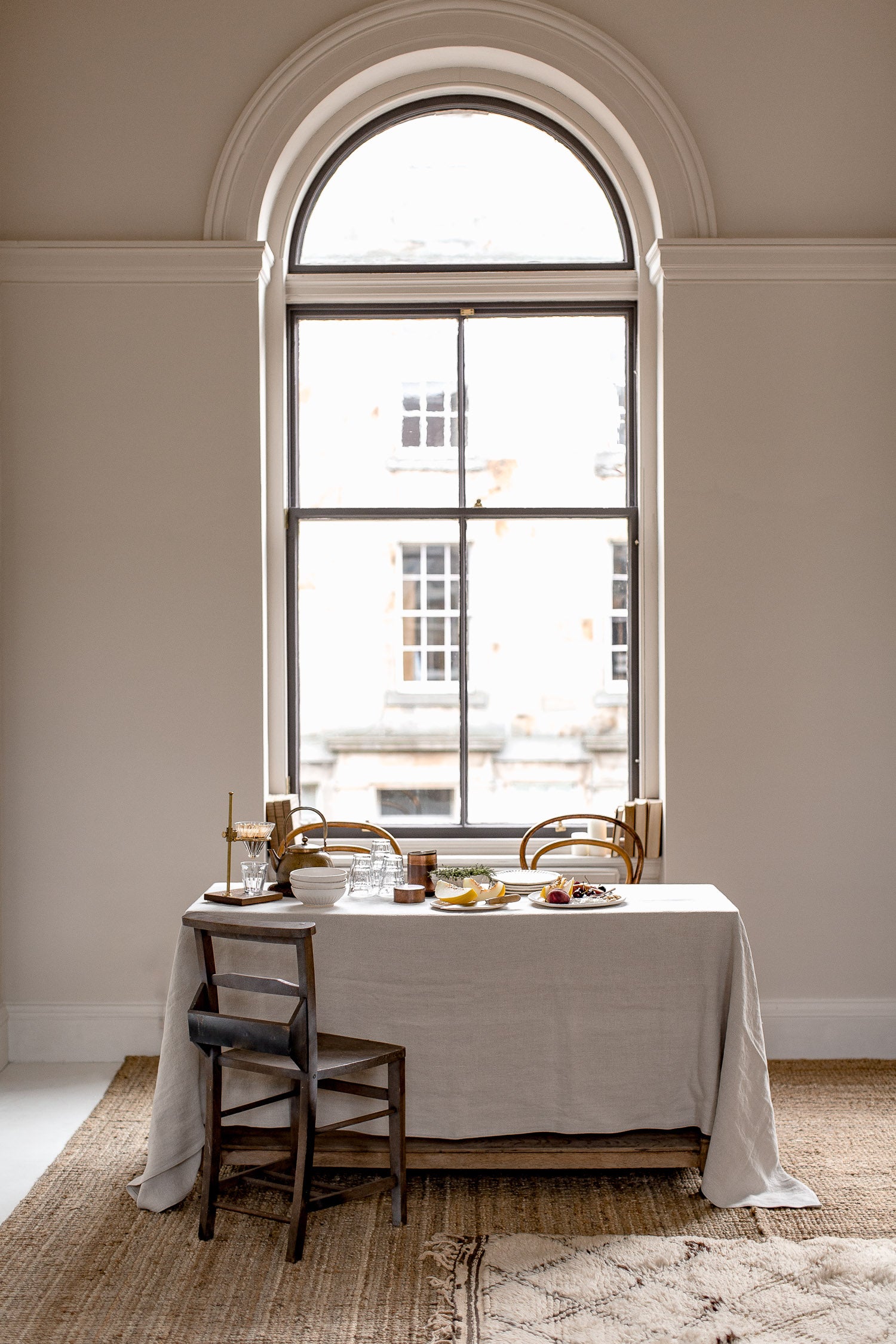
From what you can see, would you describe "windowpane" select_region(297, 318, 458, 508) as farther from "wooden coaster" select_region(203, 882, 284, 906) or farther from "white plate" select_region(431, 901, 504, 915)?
"white plate" select_region(431, 901, 504, 915)

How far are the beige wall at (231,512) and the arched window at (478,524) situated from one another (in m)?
0.41

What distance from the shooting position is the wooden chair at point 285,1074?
2805 millimetres

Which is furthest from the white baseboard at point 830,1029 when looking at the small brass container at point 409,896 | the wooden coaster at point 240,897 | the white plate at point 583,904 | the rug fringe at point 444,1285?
the wooden coaster at point 240,897

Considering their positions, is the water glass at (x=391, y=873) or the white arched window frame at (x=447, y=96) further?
the white arched window frame at (x=447, y=96)

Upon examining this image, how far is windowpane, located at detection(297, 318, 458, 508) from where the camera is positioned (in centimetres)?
489

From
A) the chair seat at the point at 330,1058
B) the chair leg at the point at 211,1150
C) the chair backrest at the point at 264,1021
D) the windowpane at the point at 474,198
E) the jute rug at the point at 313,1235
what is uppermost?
the windowpane at the point at 474,198

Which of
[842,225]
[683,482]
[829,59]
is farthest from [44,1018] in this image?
[829,59]

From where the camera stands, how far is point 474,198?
192 inches

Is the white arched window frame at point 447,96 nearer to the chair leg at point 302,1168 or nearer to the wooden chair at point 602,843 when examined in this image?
the wooden chair at point 602,843

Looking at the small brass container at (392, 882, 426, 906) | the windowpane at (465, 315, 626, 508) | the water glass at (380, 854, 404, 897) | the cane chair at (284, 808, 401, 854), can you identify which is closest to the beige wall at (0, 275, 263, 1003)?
the cane chair at (284, 808, 401, 854)

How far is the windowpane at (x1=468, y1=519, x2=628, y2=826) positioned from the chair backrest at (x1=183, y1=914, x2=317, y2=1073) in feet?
6.82

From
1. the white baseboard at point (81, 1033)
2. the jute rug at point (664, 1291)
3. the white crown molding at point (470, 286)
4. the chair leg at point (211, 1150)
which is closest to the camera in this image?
the jute rug at point (664, 1291)

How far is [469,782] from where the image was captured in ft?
16.0

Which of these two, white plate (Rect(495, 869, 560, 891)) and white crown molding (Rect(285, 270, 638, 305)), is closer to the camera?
white plate (Rect(495, 869, 560, 891))
